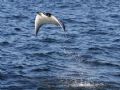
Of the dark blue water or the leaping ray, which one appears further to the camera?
the dark blue water

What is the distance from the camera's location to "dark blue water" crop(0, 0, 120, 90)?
1972 cm

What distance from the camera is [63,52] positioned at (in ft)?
81.6

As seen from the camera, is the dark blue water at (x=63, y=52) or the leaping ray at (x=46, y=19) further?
the dark blue water at (x=63, y=52)

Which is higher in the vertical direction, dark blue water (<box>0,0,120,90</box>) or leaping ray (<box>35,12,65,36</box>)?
leaping ray (<box>35,12,65,36</box>)

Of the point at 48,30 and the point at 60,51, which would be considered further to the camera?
the point at 48,30

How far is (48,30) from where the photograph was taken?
30.3 meters

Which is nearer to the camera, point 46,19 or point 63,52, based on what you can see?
point 46,19

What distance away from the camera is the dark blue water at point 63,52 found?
64.7ft

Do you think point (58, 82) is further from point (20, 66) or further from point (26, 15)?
point (26, 15)

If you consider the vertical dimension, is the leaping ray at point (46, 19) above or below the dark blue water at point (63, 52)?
above

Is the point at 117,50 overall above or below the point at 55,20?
below

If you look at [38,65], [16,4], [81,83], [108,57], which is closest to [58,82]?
[81,83]

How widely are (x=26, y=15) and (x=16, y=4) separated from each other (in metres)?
7.18

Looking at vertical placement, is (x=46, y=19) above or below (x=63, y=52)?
above
